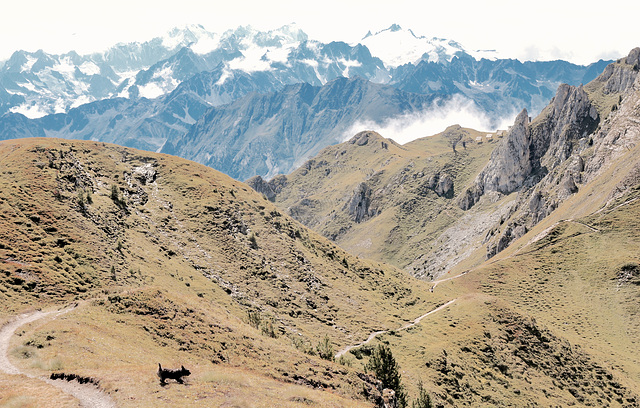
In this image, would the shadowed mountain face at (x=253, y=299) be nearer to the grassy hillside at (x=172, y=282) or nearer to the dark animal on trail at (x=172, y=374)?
the grassy hillside at (x=172, y=282)

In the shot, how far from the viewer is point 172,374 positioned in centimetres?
3194

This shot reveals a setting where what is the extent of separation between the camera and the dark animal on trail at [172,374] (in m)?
31.1

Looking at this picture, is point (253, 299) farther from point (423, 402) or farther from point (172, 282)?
point (423, 402)

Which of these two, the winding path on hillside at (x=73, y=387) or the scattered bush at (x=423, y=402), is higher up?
the winding path on hillside at (x=73, y=387)

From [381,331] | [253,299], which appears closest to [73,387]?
[253,299]

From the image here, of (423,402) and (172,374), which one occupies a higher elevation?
(172,374)

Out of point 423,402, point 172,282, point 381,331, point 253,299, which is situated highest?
point 172,282

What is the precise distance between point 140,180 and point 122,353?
75348mm

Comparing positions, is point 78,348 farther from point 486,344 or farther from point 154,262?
point 486,344

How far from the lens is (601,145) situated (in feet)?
640

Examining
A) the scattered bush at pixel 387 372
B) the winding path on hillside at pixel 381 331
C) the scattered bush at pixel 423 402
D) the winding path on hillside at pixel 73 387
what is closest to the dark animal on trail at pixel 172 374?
the winding path on hillside at pixel 73 387

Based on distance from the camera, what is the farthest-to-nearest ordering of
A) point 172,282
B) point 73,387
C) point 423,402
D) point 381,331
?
point 381,331, point 172,282, point 423,402, point 73,387

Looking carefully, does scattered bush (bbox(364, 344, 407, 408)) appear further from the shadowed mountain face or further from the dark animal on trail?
the dark animal on trail

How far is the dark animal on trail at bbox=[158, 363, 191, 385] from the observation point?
31.1 meters
